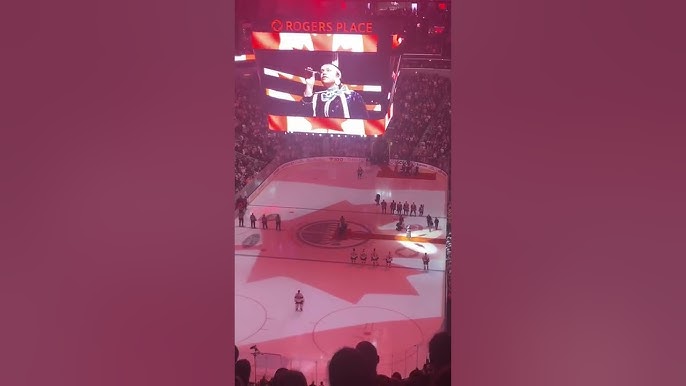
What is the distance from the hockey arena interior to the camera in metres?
3.26

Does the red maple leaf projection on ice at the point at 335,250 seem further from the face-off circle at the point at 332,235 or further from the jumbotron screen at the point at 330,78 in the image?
the jumbotron screen at the point at 330,78

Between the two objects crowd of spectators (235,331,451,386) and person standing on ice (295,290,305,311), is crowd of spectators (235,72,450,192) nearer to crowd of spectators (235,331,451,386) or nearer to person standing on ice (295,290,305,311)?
person standing on ice (295,290,305,311)

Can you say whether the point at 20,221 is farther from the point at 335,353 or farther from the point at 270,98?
the point at 335,353

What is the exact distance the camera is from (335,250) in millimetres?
3793

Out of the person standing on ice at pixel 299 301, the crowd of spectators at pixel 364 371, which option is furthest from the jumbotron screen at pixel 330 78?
the crowd of spectators at pixel 364 371

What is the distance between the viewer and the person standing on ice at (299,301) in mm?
3635

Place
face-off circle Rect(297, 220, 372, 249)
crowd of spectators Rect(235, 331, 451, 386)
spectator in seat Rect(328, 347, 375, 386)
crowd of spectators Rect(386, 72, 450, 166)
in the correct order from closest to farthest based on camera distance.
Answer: crowd of spectators Rect(386, 72, 450, 166) → crowd of spectators Rect(235, 331, 451, 386) → spectator in seat Rect(328, 347, 375, 386) → face-off circle Rect(297, 220, 372, 249)

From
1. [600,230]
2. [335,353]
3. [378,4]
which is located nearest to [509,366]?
[600,230]

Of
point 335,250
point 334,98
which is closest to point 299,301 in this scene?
point 335,250

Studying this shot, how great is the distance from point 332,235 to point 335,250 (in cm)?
13

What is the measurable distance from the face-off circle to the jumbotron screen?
73 centimetres

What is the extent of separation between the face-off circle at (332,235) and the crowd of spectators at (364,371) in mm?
726

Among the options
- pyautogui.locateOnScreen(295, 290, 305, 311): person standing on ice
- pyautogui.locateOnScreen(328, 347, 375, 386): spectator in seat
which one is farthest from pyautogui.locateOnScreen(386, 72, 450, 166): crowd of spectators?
pyautogui.locateOnScreen(328, 347, 375, 386): spectator in seat

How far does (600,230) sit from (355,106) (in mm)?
1609
